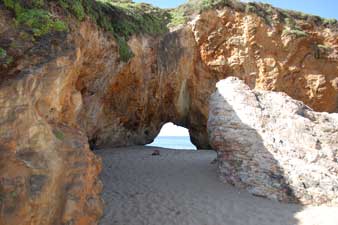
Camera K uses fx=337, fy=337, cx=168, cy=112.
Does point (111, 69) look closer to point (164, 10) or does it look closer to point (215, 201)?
point (215, 201)

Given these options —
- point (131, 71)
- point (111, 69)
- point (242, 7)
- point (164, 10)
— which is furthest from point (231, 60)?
point (111, 69)

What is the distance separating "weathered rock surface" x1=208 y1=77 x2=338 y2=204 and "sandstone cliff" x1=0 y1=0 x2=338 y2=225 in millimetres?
4998

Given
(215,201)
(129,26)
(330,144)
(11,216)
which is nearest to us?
(11,216)

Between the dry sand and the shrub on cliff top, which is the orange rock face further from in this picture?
the shrub on cliff top

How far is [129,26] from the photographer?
1541 cm

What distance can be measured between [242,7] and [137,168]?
12959 millimetres

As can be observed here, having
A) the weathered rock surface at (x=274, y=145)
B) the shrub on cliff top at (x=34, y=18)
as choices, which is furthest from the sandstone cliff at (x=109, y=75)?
the weathered rock surface at (x=274, y=145)

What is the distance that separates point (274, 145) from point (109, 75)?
23.6 feet

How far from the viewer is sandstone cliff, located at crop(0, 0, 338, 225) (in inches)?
214

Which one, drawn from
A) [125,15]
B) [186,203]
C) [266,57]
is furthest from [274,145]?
[266,57]

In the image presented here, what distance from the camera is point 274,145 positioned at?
10992 mm

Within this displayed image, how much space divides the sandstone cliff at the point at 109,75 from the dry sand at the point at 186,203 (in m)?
1.98

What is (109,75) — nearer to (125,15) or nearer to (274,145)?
(125,15)

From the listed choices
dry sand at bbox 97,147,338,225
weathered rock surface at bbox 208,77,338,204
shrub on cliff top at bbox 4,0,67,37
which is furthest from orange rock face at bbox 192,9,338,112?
shrub on cliff top at bbox 4,0,67,37
